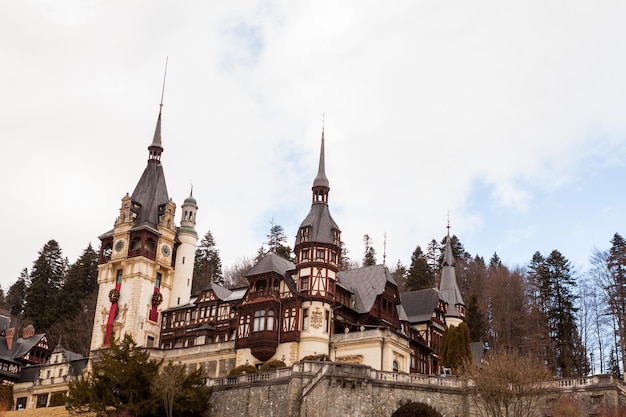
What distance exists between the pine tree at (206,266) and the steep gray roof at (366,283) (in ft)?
104

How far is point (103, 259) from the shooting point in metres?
69.6

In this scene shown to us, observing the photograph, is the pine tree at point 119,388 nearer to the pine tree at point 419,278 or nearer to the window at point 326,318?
the window at point 326,318

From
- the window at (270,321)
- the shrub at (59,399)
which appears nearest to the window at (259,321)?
the window at (270,321)

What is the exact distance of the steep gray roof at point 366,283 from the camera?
57.5m

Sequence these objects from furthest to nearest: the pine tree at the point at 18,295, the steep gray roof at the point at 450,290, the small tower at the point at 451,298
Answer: the pine tree at the point at 18,295 < the steep gray roof at the point at 450,290 < the small tower at the point at 451,298

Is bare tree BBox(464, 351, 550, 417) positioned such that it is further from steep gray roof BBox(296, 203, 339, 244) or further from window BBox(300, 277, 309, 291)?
steep gray roof BBox(296, 203, 339, 244)

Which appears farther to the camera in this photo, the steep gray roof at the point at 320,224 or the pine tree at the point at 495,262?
the pine tree at the point at 495,262

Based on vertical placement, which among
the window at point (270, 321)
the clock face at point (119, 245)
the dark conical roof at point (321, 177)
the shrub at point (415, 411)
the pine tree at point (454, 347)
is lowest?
the shrub at point (415, 411)

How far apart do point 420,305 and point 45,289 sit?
147 ft

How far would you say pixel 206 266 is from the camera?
9438cm

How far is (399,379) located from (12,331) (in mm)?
49407

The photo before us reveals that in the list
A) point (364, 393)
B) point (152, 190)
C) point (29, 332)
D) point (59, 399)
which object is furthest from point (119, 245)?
point (364, 393)

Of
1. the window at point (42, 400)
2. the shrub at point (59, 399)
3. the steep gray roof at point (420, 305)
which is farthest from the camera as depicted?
the window at point (42, 400)

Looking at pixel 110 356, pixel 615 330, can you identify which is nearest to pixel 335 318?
pixel 110 356
